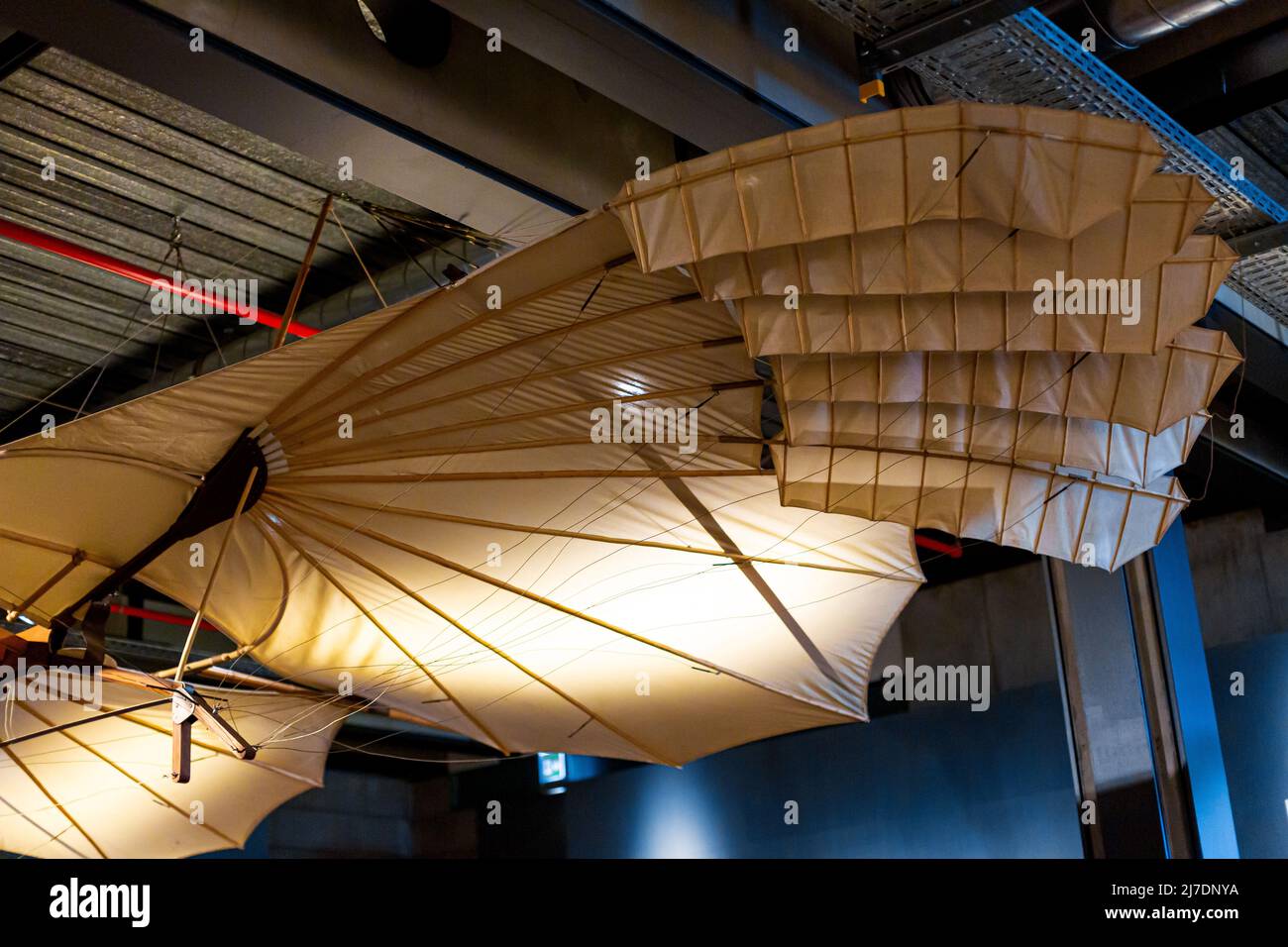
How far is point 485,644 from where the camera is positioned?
8469mm

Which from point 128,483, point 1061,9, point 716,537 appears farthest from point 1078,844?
point 128,483

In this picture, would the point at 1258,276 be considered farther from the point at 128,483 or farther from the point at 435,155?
the point at 128,483

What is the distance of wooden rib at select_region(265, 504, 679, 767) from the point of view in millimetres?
7991

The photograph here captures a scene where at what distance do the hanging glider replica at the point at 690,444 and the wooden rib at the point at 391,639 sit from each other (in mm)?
27

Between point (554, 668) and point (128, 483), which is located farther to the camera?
point (554, 668)

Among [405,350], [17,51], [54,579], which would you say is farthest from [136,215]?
[405,350]

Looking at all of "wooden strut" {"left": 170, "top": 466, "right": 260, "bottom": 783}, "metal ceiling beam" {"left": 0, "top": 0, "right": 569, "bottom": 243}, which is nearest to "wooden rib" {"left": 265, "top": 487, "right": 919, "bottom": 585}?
"wooden strut" {"left": 170, "top": 466, "right": 260, "bottom": 783}

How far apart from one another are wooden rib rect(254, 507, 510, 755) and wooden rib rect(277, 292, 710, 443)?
1.07m

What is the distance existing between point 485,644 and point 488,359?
107 inches

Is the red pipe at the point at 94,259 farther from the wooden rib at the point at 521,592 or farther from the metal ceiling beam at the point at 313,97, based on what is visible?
the metal ceiling beam at the point at 313,97

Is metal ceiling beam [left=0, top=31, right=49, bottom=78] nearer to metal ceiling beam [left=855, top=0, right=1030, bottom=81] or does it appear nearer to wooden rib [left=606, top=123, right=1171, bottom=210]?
wooden rib [left=606, top=123, right=1171, bottom=210]

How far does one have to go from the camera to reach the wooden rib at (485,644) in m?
7.99

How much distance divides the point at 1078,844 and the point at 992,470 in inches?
330
